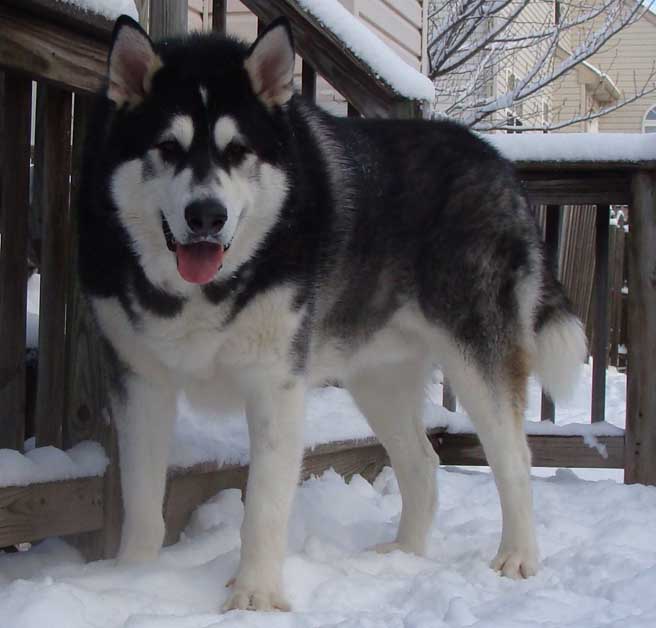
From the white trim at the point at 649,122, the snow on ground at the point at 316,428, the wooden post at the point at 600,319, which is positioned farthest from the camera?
the white trim at the point at 649,122

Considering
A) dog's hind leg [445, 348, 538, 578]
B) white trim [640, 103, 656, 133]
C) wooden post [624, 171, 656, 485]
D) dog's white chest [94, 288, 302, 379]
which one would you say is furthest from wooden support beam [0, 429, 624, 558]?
white trim [640, 103, 656, 133]

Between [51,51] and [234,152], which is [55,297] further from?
[234,152]

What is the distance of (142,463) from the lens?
8.77 feet

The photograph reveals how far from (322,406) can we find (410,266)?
4.19ft

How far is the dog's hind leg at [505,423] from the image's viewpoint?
3047 mm

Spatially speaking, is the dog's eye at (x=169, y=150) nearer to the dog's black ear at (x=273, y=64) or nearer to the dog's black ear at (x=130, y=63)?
the dog's black ear at (x=130, y=63)

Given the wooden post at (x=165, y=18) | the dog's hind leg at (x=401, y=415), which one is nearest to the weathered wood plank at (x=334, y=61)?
the wooden post at (x=165, y=18)

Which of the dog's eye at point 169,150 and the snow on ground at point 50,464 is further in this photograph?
the snow on ground at point 50,464

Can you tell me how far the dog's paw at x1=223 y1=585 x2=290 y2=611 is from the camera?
2.31 metres

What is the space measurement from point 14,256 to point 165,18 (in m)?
0.94

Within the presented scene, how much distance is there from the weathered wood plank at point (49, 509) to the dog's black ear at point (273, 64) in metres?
1.24

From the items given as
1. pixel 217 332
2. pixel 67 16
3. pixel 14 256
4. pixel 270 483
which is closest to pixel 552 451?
pixel 270 483

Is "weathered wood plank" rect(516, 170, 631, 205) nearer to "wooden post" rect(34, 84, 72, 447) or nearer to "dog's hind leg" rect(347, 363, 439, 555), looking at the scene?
"dog's hind leg" rect(347, 363, 439, 555)

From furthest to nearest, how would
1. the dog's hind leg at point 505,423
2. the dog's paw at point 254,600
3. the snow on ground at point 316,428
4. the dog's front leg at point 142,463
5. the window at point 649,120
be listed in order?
the window at point 649,120 < the snow on ground at point 316,428 < the dog's hind leg at point 505,423 < the dog's front leg at point 142,463 < the dog's paw at point 254,600
